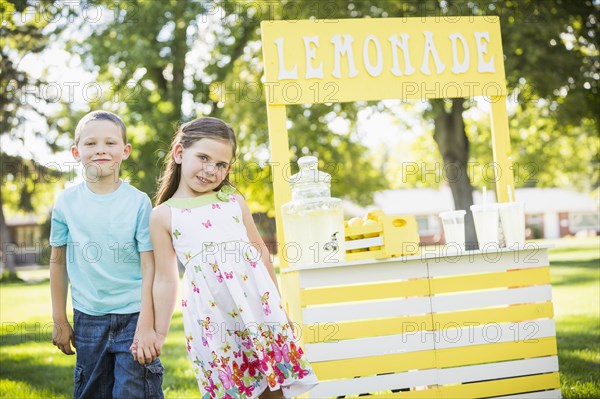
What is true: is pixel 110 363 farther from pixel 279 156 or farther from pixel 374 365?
pixel 279 156

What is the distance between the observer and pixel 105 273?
288 cm

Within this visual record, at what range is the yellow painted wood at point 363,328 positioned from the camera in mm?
3854

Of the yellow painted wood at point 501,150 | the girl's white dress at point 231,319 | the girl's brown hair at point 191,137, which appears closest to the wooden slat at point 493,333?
the yellow painted wood at point 501,150

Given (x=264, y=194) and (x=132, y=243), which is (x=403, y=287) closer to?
(x=132, y=243)

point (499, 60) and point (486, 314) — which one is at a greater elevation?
point (499, 60)

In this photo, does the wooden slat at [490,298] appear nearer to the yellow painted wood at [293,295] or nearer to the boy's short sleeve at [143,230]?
the yellow painted wood at [293,295]

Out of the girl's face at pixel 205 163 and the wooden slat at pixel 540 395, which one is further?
the wooden slat at pixel 540 395

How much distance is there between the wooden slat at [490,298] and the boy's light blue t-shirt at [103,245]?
6.20 ft

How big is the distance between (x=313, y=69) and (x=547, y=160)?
86.2ft

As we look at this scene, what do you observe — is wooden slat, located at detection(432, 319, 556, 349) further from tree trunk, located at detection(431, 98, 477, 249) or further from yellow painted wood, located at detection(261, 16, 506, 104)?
tree trunk, located at detection(431, 98, 477, 249)

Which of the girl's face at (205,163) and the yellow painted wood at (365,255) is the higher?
the girl's face at (205,163)

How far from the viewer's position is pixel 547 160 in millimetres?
28594

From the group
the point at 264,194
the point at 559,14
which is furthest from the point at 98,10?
the point at 559,14

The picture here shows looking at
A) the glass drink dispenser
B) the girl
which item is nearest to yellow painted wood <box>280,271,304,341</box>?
the glass drink dispenser
